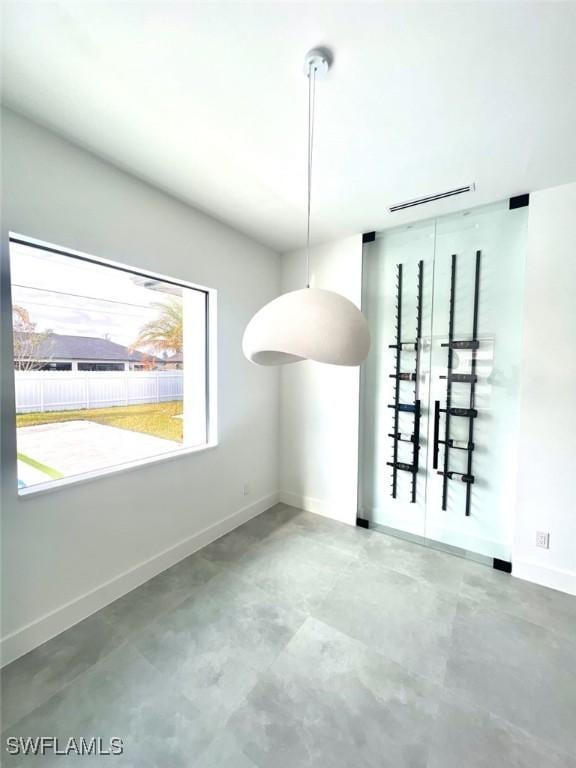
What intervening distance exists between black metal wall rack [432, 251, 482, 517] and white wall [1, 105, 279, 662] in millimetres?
1710

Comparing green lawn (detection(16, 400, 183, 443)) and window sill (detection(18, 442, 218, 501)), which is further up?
green lawn (detection(16, 400, 183, 443))

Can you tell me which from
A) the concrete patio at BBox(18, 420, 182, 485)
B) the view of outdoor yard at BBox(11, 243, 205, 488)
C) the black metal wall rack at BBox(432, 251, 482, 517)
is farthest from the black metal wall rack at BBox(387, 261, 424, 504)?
the concrete patio at BBox(18, 420, 182, 485)

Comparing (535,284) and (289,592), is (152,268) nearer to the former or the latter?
(289,592)

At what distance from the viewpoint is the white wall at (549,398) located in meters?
2.01

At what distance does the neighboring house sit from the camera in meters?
1.72

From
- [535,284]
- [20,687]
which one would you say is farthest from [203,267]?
[20,687]

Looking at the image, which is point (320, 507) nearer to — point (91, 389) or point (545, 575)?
point (545, 575)

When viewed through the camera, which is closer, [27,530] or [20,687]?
[20,687]

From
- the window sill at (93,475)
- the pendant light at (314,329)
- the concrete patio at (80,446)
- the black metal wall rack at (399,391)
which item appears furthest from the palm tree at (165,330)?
the black metal wall rack at (399,391)

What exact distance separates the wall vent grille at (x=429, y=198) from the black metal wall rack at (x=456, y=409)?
480 mm

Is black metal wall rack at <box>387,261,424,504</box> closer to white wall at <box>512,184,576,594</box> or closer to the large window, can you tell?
white wall at <box>512,184,576,594</box>

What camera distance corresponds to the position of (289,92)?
1363mm

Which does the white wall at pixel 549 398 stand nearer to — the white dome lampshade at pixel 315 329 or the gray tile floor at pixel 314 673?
the gray tile floor at pixel 314 673

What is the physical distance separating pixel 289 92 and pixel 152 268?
1.30 metres
